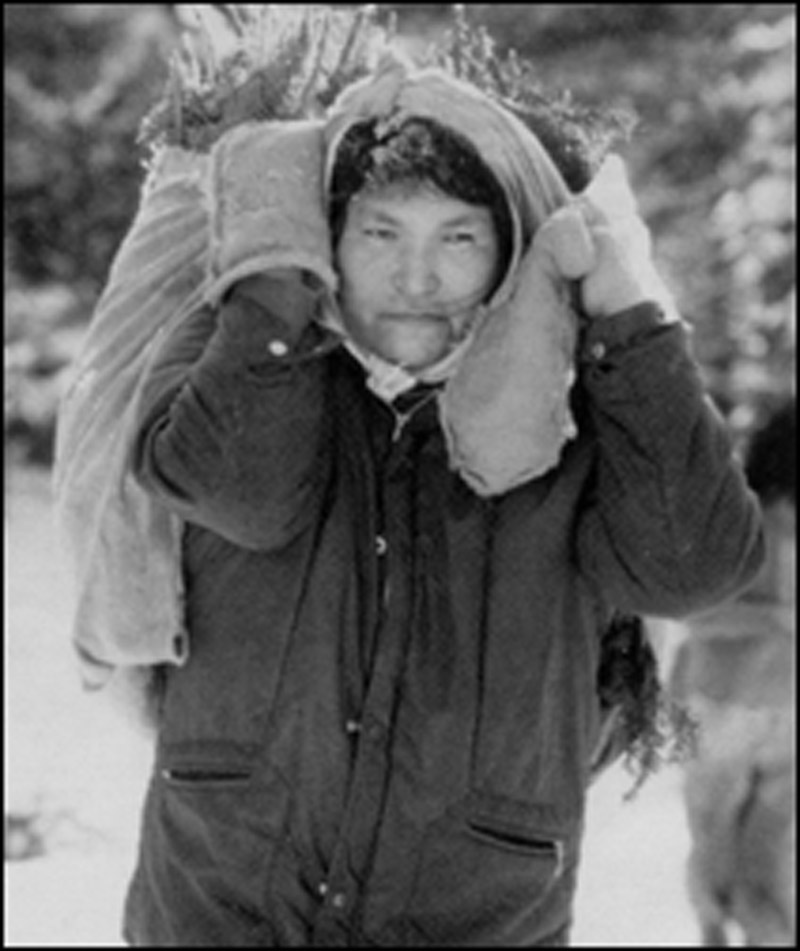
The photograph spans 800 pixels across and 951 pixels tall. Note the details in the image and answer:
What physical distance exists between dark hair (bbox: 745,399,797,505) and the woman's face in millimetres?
2394

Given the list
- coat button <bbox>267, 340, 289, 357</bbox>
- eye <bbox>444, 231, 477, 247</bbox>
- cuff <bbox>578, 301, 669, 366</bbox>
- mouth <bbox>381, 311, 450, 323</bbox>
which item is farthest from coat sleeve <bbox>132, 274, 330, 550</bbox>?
cuff <bbox>578, 301, 669, 366</bbox>

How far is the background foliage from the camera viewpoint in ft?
22.3

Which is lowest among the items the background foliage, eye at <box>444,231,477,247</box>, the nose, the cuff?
the cuff

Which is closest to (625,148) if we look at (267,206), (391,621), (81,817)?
(81,817)

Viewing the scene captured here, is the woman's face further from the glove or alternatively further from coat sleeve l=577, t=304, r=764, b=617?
coat sleeve l=577, t=304, r=764, b=617

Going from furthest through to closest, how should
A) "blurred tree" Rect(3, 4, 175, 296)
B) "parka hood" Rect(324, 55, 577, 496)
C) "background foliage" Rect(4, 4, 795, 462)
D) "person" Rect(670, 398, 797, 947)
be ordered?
"blurred tree" Rect(3, 4, 175, 296), "background foliage" Rect(4, 4, 795, 462), "person" Rect(670, 398, 797, 947), "parka hood" Rect(324, 55, 577, 496)

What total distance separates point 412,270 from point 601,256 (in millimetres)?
233

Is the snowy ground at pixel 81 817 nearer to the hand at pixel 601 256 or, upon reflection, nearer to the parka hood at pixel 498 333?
the parka hood at pixel 498 333

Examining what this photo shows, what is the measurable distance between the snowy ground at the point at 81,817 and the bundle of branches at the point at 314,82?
3.02 ft

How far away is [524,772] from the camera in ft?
6.91

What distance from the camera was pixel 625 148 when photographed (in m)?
7.74

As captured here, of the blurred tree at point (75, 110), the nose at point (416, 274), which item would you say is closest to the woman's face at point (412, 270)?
the nose at point (416, 274)

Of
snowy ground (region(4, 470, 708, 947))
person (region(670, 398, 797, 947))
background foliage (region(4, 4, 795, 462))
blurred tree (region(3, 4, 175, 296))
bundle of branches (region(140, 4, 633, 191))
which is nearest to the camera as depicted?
bundle of branches (region(140, 4, 633, 191))

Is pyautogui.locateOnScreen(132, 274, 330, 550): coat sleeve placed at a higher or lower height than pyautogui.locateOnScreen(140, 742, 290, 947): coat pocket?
higher
